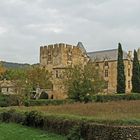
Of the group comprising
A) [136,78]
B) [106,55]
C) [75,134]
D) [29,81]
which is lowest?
[75,134]

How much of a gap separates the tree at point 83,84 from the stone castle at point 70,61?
19.3 metres

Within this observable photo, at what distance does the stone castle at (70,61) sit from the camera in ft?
281

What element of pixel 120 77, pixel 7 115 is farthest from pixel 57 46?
pixel 7 115

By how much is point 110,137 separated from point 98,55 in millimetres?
82088

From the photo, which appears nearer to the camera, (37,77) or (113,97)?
(113,97)

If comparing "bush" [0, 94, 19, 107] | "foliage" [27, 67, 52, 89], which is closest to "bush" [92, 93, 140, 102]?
"bush" [0, 94, 19, 107]

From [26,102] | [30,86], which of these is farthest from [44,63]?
[26,102]

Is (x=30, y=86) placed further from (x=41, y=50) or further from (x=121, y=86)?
(x=41, y=50)

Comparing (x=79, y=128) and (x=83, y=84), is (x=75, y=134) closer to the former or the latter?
(x=79, y=128)

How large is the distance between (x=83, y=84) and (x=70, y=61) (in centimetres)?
2800

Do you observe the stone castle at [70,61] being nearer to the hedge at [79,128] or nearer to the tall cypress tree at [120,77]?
the tall cypress tree at [120,77]

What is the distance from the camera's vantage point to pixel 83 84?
61.7 m

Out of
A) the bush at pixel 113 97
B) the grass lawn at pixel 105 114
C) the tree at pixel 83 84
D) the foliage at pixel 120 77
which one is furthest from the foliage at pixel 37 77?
the grass lawn at pixel 105 114

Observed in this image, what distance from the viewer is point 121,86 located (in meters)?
76.2
